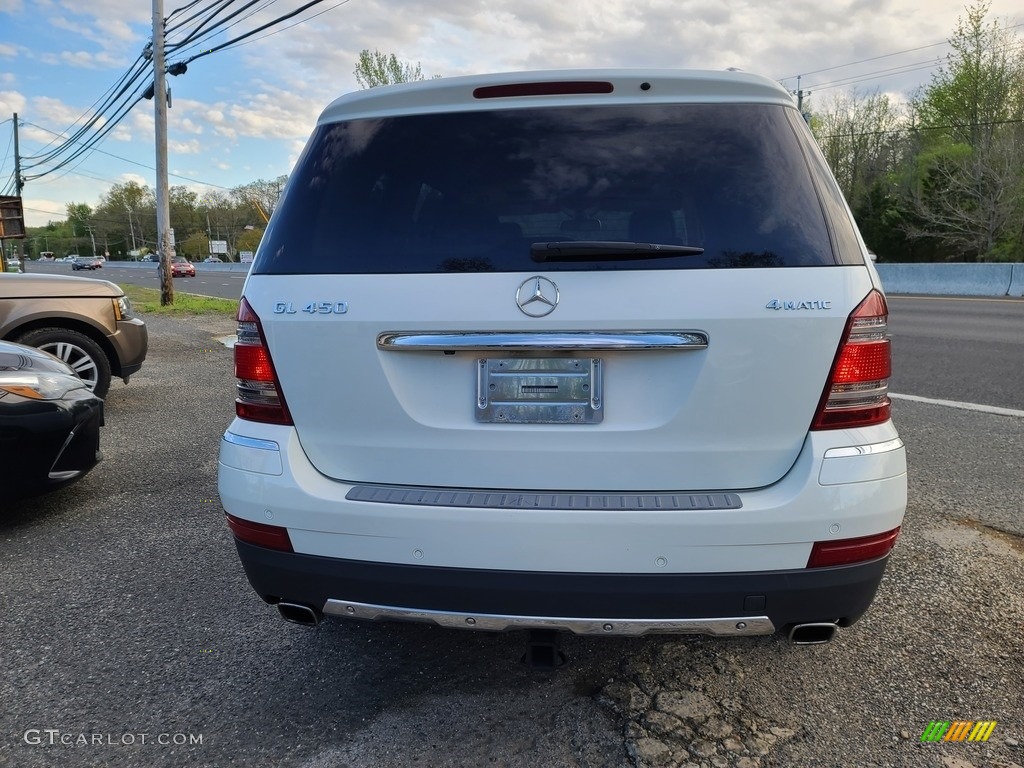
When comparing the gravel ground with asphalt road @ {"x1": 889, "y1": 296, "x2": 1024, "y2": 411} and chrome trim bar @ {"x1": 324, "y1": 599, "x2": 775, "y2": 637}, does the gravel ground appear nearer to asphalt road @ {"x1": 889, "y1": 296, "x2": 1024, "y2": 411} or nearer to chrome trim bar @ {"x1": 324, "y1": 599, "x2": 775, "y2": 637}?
chrome trim bar @ {"x1": 324, "y1": 599, "x2": 775, "y2": 637}

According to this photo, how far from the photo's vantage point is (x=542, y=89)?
7.30 feet

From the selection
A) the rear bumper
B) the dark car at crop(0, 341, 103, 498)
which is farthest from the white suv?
the rear bumper

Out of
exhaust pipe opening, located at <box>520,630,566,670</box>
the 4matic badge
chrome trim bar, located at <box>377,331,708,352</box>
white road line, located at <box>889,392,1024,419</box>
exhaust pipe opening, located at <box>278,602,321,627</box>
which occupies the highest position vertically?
the 4matic badge

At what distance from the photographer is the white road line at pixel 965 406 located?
20.9 feet

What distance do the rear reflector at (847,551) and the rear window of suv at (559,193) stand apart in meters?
0.76

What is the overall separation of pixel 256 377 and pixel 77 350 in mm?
5476

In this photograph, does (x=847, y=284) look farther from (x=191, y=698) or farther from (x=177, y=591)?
(x=177, y=591)

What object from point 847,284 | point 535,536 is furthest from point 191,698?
point 847,284

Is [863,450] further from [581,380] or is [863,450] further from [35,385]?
[35,385]

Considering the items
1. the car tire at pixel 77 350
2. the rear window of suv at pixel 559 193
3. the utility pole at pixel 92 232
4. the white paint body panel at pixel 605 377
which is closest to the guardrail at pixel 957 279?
the car tire at pixel 77 350

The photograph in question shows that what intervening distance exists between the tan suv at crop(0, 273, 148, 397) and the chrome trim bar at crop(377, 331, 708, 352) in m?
5.72

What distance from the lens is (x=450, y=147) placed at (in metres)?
2.26

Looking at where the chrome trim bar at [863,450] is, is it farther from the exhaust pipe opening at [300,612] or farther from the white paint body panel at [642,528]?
the exhaust pipe opening at [300,612]

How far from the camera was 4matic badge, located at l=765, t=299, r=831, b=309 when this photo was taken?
198 cm
